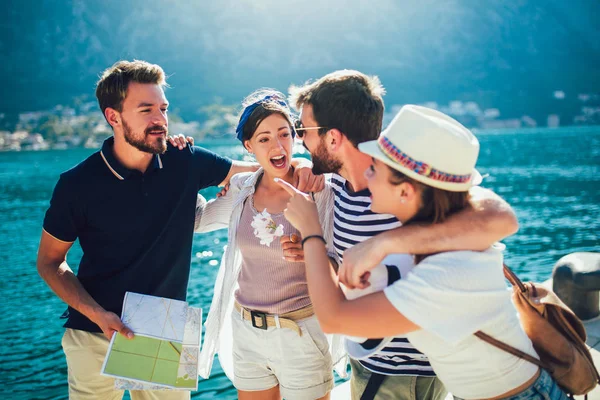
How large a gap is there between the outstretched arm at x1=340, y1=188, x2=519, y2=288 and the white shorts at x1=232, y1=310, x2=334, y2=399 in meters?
0.99

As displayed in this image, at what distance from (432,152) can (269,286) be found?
140cm

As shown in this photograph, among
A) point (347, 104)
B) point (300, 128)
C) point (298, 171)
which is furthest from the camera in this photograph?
point (298, 171)

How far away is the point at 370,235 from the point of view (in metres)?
2.50

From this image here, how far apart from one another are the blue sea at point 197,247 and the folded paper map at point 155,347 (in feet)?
17.1

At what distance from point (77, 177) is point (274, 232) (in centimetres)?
113

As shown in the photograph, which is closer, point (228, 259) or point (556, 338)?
point (556, 338)

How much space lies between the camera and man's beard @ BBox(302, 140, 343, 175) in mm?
2619

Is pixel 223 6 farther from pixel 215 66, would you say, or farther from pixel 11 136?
pixel 11 136

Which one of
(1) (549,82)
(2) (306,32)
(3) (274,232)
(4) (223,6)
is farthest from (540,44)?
(3) (274,232)

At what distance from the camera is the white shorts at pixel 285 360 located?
2.72m

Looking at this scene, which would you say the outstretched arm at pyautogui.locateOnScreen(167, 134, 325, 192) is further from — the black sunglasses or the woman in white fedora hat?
the woman in white fedora hat

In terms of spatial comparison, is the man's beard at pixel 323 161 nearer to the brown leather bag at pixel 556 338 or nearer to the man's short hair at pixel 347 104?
the man's short hair at pixel 347 104

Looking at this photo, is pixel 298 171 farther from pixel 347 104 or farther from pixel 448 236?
pixel 448 236

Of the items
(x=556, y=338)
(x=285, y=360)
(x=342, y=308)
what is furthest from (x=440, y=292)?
(x=285, y=360)
